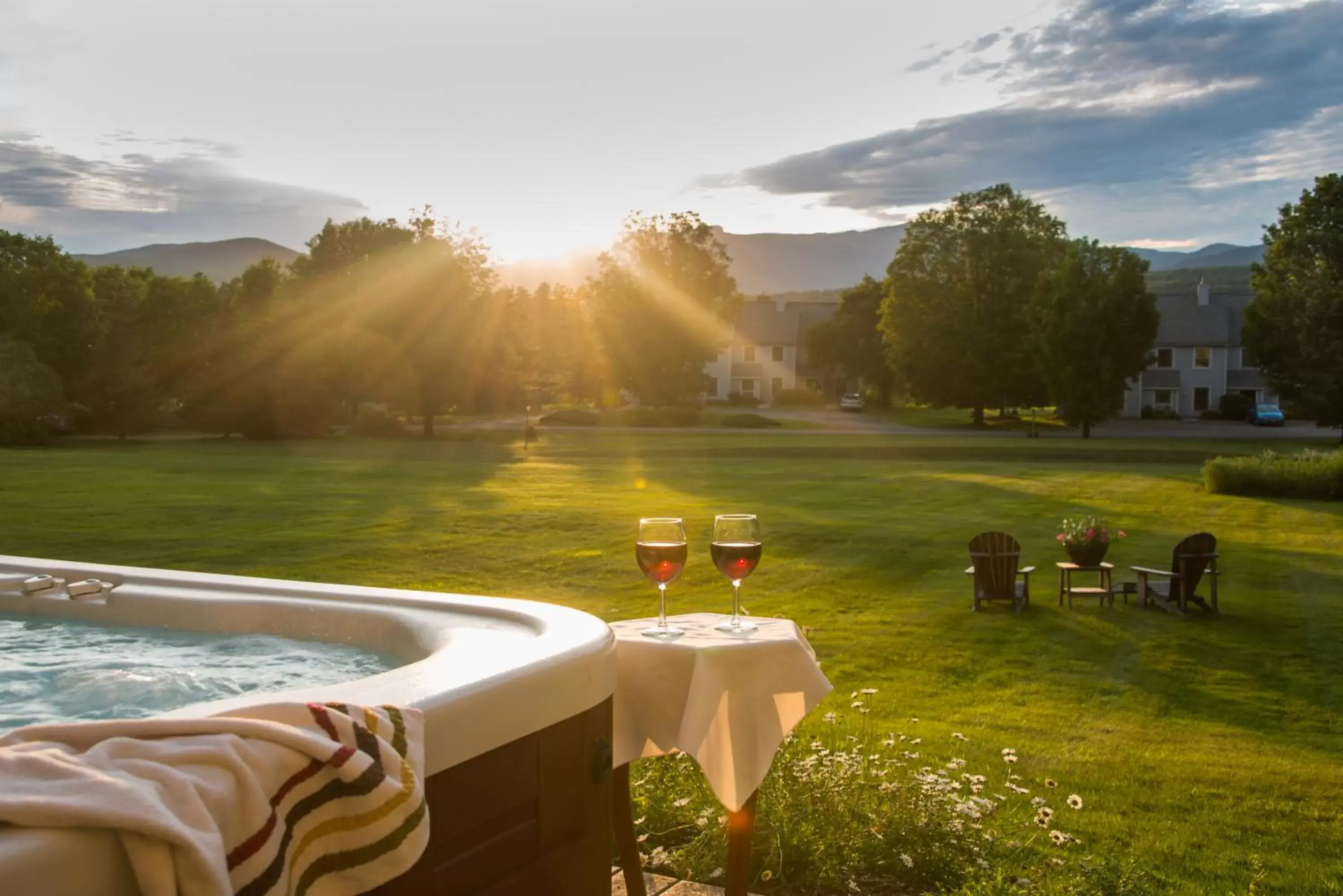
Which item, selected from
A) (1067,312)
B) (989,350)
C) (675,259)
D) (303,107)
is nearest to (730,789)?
(303,107)

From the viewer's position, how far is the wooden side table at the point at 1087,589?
1174 cm

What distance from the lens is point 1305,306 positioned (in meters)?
37.0

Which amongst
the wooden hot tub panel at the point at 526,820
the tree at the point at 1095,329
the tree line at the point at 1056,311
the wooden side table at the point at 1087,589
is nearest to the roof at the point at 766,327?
the tree line at the point at 1056,311

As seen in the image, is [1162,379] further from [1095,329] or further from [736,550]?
[736,550]

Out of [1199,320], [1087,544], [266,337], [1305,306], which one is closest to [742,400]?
[1199,320]

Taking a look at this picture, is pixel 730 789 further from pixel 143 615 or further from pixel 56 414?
pixel 56 414

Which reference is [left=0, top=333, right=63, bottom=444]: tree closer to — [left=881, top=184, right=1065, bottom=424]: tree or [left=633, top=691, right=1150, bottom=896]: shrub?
[left=881, top=184, right=1065, bottom=424]: tree

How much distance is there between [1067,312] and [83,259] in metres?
35.2

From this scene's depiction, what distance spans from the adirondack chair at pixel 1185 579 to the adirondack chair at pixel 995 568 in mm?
1173

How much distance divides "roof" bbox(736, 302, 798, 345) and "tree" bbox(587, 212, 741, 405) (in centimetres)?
1592

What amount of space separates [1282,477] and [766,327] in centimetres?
5066

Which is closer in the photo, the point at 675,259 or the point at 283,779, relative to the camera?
the point at 283,779

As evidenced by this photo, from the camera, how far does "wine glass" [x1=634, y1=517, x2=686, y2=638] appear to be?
342 centimetres

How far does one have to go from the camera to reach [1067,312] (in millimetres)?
40625
